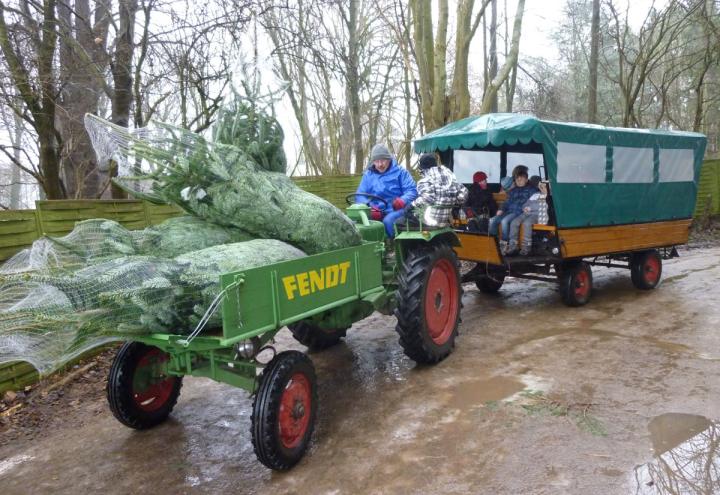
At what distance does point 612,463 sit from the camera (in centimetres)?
311

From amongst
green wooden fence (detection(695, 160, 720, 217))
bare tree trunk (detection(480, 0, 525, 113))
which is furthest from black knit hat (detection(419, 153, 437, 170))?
green wooden fence (detection(695, 160, 720, 217))

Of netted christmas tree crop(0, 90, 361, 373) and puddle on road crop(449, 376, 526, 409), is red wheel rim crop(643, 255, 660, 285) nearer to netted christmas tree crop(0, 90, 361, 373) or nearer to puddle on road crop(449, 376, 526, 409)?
puddle on road crop(449, 376, 526, 409)

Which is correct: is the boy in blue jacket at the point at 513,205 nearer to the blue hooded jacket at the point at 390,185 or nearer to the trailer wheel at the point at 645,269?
the blue hooded jacket at the point at 390,185

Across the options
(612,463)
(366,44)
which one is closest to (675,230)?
(612,463)

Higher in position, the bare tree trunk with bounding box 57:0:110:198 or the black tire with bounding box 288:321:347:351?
the bare tree trunk with bounding box 57:0:110:198

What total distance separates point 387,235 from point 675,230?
505cm

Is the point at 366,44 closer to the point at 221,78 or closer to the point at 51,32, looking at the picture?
the point at 221,78

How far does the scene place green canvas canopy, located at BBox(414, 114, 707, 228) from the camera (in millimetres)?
6219

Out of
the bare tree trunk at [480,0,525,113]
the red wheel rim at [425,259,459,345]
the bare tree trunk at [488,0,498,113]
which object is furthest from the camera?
the bare tree trunk at [488,0,498,113]

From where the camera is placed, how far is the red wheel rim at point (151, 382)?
12.5 feet

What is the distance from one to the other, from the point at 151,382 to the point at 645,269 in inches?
260

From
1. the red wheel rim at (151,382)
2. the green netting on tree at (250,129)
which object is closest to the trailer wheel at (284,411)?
the red wheel rim at (151,382)

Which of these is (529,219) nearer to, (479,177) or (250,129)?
(479,177)

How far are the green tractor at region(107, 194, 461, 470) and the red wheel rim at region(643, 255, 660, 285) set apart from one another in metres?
3.74
